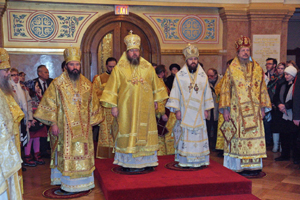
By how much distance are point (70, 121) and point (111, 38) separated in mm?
4996

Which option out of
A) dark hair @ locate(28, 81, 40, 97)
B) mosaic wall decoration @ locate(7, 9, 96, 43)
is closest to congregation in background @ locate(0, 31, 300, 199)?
dark hair @ locate(28, 81, 40, 97)

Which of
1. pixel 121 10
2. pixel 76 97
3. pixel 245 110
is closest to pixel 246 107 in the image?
pixel 245 110

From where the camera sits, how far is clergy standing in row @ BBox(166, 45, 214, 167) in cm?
506

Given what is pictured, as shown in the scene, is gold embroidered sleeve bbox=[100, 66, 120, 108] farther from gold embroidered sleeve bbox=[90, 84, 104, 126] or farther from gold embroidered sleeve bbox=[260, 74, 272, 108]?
gold embroidered sleeve bbox=[260, 74, 272, 108]

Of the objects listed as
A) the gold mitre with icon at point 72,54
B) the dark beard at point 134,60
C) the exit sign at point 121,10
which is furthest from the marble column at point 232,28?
the gold mitre with icon at point 72,54

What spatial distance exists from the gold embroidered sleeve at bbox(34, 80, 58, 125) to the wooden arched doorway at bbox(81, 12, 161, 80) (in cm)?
433

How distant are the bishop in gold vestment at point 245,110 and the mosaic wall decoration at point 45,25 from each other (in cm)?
462

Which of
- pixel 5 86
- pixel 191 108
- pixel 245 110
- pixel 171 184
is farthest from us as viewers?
pixel 245 110

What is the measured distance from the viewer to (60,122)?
14.6 ft

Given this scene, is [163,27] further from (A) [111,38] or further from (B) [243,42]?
(B) [243,42]

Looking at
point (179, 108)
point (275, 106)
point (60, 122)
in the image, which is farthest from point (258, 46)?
point (60, 122)

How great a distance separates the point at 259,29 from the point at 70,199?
22.2 ft

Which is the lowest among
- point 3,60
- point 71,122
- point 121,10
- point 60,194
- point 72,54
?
point 60,194

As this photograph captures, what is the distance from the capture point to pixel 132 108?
4836 millimetres
